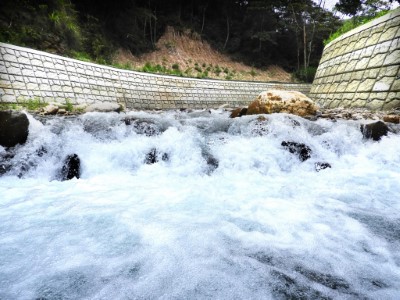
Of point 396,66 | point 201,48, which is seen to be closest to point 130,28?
point 201,48

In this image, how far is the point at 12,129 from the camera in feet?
12.3

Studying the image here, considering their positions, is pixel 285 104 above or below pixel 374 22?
below

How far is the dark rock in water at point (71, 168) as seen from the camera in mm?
3481

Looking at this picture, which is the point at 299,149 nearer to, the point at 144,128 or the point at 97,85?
the point at 144,128

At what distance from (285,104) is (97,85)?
715cm

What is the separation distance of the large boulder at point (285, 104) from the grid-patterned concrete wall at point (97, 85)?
A: 20.1ft

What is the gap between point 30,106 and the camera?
698 centimetres

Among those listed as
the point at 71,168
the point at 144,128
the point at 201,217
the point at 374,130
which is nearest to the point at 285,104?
the point at 374,130

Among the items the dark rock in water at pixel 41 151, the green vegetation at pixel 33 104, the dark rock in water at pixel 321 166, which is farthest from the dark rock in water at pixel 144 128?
the green vegetation at pixel 33 104

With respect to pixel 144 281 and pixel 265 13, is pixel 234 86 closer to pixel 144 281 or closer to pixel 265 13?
pixel 144 281

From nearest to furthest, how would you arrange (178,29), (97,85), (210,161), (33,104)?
(210,161)
(33,104)
(97,85)
(178,29)

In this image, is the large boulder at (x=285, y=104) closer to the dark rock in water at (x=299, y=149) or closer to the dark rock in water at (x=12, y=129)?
the dark rock in water at (x=299, y=149)

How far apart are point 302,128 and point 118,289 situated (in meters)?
4.35

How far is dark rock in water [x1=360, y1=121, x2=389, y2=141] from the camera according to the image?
4.30 meters
